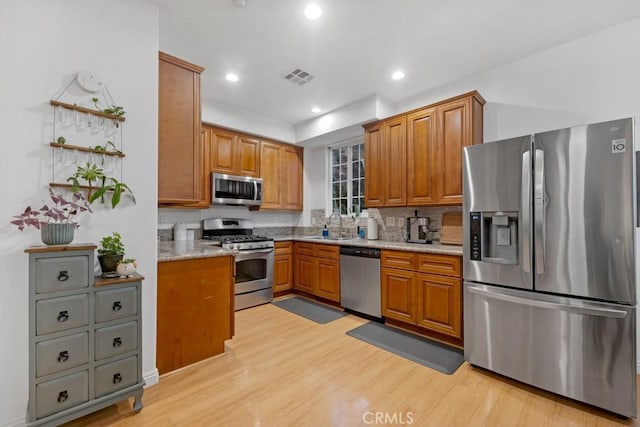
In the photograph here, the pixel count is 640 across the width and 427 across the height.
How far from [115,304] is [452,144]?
3.19 metres

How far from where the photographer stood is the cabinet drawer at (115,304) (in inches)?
64.6

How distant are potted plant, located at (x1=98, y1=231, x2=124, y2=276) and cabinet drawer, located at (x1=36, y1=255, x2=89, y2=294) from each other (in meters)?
0.17

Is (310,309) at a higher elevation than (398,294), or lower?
lower

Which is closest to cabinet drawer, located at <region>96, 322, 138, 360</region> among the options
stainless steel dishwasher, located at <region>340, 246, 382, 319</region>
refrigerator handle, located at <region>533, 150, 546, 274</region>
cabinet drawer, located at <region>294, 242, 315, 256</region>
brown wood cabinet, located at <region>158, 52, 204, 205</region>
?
brown wood cabinet, located at <region>158, 52, 204, 205</region>

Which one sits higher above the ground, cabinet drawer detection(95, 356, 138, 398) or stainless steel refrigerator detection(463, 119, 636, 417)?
stainless steel refrigerator detection(463, 119, 636, 417)

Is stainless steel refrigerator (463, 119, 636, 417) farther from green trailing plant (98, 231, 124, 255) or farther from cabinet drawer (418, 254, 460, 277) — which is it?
green trailing plant (98, 231, 124, 255)

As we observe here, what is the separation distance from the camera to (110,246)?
1811mm

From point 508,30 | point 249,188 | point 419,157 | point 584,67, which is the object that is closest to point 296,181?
point 249,188

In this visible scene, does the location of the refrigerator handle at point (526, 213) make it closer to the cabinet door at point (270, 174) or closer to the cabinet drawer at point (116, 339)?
the cabinet drawer at point (116, 339)

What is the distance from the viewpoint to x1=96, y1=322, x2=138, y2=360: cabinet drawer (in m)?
1.64

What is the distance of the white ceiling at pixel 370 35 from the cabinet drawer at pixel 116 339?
7.38 feet

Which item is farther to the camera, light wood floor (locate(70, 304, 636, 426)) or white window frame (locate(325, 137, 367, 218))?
white window frame (locate(325, 137, 367, 218))

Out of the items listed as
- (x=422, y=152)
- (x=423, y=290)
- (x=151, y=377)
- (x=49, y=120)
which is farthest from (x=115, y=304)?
(x=422, y=152)

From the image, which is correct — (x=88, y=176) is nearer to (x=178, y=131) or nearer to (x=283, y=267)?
(x=178, y=131)
